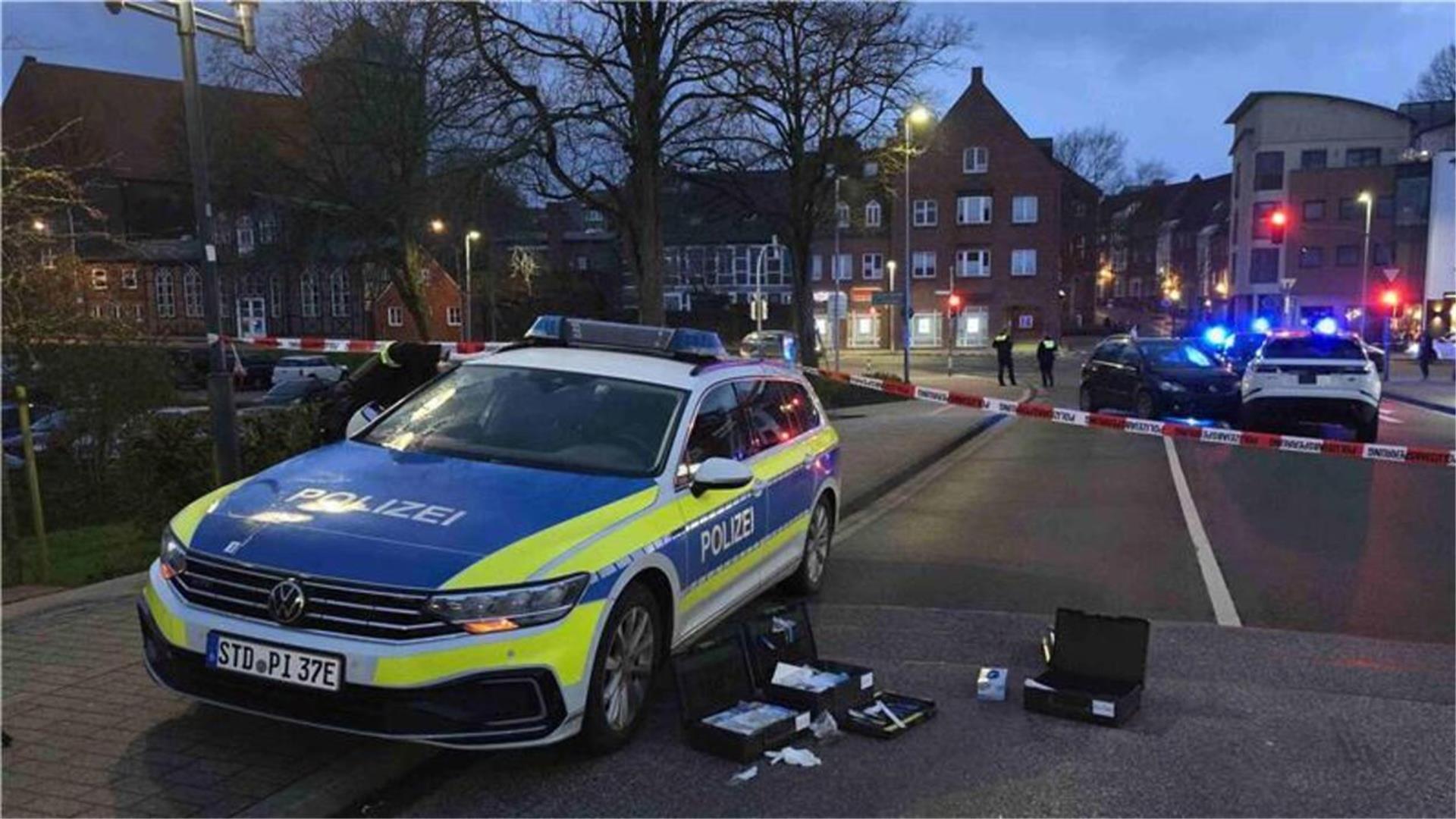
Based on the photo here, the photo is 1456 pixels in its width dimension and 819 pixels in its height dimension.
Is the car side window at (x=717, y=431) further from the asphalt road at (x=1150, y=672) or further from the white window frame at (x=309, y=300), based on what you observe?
the white window frame at (x=309, y=300)

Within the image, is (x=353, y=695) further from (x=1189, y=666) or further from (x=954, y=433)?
(x=954, y=433)

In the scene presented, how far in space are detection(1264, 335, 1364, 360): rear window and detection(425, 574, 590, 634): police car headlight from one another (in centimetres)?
1644

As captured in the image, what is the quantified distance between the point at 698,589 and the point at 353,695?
5.72 feet

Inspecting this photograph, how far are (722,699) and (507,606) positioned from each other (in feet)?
4.09

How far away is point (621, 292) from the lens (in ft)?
246

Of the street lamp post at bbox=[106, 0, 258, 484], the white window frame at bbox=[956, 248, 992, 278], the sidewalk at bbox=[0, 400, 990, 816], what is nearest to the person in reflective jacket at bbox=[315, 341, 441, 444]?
the street lamp post at bbox=[106, 0, 258, 484]

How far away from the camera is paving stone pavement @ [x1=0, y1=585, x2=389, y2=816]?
3.75m

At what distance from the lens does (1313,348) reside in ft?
57.7

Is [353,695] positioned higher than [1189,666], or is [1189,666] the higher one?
[353,695]

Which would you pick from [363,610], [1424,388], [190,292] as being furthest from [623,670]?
[190,292]

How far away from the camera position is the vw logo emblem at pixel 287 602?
375 centimetres

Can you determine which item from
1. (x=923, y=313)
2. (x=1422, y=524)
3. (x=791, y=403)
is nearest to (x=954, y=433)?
(x=1422, y=524)

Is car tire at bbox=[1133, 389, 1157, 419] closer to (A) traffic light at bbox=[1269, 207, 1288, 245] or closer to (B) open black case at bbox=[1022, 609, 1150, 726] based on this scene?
(B) open black case at bbox=[1022, 609, 1150, 726]

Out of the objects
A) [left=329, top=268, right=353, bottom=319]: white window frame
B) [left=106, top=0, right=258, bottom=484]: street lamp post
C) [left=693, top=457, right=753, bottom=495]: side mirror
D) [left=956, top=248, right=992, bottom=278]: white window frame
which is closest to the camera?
[left=693, top=457, right=753, bottom=495]: side mirror
